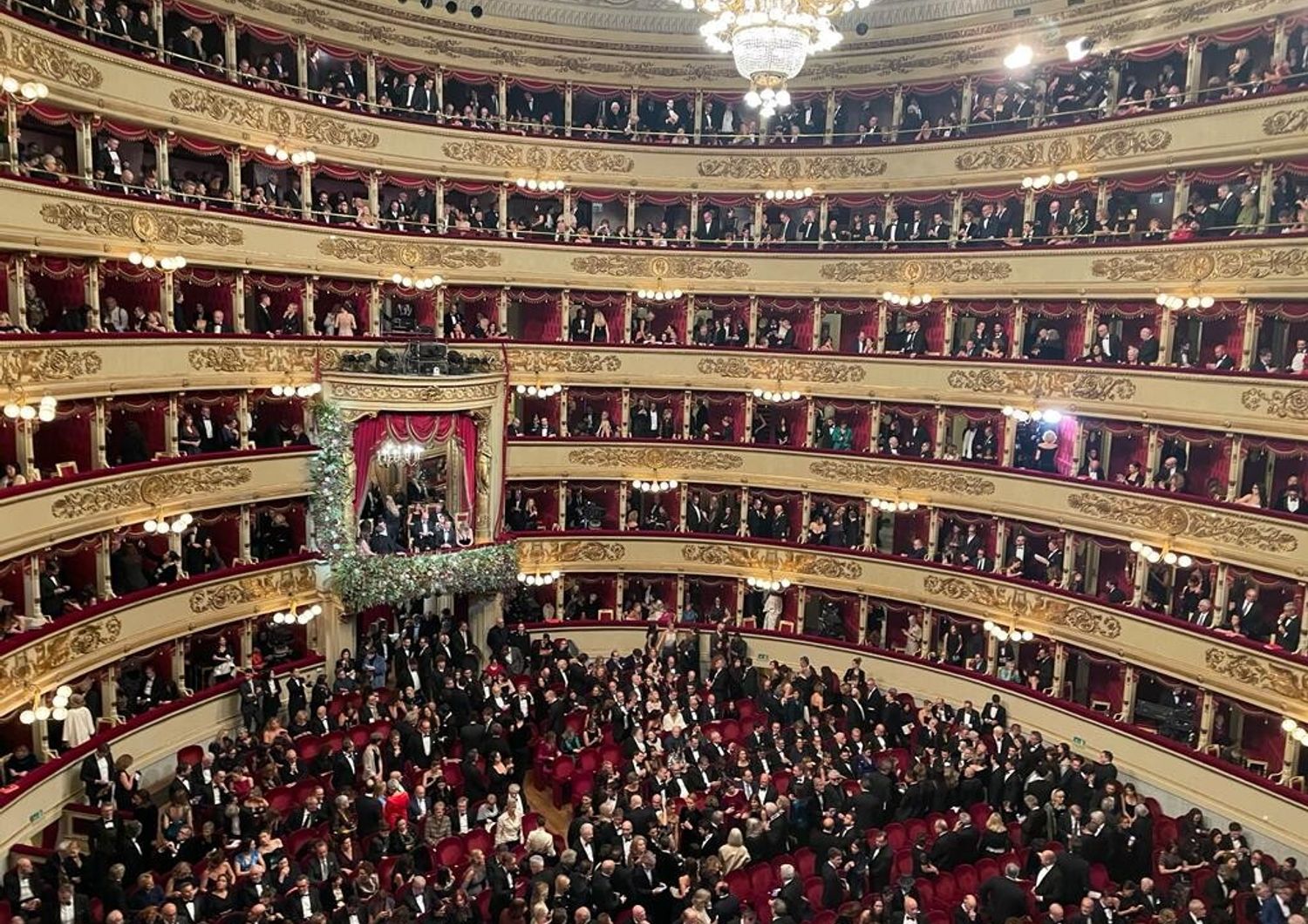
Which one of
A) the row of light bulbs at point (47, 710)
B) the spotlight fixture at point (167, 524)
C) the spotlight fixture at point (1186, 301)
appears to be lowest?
the row of light bulbs at point (47, 710)

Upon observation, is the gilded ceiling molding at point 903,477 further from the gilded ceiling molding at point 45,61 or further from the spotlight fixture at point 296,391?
the gilded ceiling molding at point 45,61

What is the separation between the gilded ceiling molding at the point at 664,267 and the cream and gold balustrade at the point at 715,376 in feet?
5.83

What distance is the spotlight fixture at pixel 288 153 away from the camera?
814 inches

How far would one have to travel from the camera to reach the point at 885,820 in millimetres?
16438

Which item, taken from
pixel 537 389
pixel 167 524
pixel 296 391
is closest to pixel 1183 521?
pixel 537 389

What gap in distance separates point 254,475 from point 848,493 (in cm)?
1257

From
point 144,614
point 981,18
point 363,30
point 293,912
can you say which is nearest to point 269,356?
point 144,614

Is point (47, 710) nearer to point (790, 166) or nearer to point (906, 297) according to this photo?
point (906, 297)

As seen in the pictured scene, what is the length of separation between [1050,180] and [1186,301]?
399 centimetres

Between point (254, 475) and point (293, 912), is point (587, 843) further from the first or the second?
point (254, 475)

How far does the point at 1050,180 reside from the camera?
21422 mm

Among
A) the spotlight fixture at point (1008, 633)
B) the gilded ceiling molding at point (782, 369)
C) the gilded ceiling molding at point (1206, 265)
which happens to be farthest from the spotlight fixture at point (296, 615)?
the gilded ceiling molding at point (1206, 265)

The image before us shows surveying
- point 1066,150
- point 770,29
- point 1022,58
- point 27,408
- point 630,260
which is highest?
point 1022,58

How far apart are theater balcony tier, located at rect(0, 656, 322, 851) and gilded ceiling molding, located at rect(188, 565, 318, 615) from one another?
1388 millimetres
